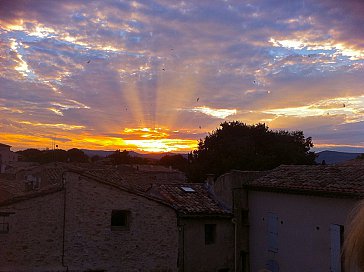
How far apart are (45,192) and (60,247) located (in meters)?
2.29

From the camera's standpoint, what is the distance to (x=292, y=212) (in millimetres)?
Result: 18641

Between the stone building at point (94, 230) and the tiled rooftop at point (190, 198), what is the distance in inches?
10.1

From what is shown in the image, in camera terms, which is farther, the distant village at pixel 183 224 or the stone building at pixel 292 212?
the distant village at pixel 183 224

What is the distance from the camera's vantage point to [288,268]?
62.2 ft

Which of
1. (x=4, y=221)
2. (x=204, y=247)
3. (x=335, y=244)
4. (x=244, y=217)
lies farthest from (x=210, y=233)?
(x=4, y=221)

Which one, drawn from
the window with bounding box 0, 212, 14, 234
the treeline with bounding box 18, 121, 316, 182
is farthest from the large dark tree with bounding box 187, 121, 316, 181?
the window with bounding box 0, 212, 14, 234

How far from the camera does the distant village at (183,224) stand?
16.3 metres

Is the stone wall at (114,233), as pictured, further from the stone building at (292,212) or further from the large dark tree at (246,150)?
the large dark tree at (246,150)

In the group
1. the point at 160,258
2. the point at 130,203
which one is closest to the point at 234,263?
the point at 160,258

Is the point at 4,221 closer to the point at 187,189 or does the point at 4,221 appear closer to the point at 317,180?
the point at 187,189

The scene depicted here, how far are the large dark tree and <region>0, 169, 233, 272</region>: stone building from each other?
17.2 m

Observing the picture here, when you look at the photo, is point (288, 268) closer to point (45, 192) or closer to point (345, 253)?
point (45, 192)

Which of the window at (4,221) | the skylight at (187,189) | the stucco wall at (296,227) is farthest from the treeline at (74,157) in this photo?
the window at (4,221)

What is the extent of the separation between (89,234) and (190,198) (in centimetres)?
628
